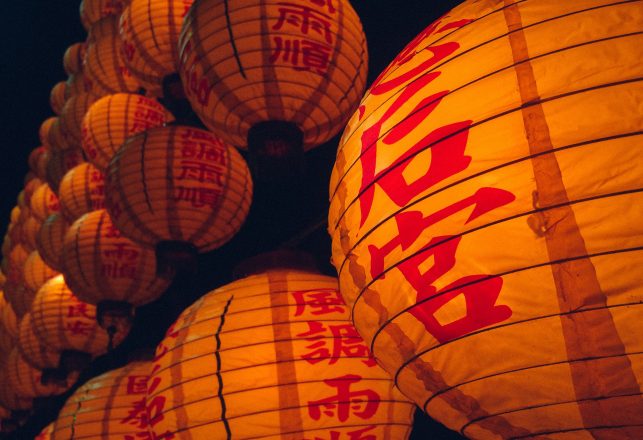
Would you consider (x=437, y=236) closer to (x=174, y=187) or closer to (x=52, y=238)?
(x=174, y=187)

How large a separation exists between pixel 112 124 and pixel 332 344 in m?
2.54

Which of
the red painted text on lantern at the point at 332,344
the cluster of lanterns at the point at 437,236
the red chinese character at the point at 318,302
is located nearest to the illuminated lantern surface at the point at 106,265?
the cluster of lanterns at the point at 437,236

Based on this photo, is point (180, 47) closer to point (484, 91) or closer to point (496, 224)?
point (484, 91)

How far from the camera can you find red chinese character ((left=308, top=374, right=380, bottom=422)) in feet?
4.70

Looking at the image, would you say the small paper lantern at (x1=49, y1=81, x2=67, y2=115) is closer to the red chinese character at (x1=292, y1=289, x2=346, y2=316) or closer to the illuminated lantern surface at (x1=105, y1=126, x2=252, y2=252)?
the illuminated lantern surface at (x1=105, y1=126, x2=252, y2=252)

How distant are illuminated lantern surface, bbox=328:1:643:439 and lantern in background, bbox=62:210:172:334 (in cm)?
241

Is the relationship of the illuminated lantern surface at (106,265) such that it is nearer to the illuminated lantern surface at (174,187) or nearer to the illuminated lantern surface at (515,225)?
the illuminated lantern surface at (174,187)

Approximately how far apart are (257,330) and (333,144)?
2.66 metres

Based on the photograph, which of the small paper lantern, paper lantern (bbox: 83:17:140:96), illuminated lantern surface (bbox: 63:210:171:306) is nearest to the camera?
illuminated lantern surface (bbox: 63:210:171:306)

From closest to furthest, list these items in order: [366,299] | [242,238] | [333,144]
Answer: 1. [366,299]
2. [333,144]
3. [242,238]

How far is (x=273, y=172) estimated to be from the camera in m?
2.18

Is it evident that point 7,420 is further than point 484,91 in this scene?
Yes

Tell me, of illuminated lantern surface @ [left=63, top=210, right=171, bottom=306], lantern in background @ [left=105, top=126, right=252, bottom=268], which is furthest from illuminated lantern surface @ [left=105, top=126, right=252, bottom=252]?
illuminated lantern surface @ [left=63, top=210, right=171, bottom=306]

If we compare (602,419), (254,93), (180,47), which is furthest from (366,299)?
(180,47)
